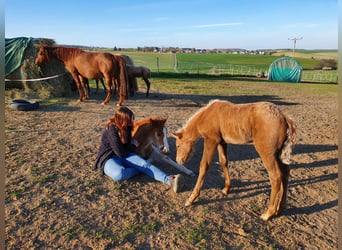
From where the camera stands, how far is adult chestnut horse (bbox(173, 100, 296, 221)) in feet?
10.6

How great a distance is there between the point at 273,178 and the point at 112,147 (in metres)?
2.44

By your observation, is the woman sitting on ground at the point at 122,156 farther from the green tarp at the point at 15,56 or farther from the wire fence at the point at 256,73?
the wire fence at the point at 256,73

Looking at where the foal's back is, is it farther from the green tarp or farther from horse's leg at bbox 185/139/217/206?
the green tarp

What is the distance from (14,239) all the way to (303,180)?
14.9 ft

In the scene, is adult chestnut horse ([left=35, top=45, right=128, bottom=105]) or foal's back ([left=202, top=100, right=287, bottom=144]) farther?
adult chestnut horse ([left=35, top=45, right=128, bottom=105])

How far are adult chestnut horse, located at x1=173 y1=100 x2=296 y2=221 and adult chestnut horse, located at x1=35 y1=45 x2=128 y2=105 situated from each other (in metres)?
6.01

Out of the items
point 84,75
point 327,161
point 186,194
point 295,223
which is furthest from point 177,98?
point 295,223

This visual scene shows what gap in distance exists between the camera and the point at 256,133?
335 cm

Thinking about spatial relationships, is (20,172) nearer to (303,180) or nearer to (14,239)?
(14,239)

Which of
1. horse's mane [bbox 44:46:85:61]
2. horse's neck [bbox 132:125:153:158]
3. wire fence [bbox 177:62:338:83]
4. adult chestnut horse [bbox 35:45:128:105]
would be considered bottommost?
wire fence [bbox 177:62:338:83]

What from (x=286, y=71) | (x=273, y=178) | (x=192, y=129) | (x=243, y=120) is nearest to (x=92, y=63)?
(x=192, y=129)

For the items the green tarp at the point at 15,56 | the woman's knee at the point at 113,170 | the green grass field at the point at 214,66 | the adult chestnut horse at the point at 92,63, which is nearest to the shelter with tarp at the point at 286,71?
the green grass field at the point at 214,66

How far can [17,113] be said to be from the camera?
809 cm

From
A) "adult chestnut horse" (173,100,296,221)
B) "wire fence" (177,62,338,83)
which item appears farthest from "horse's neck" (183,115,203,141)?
"wire fence" (177,62,338,83)
